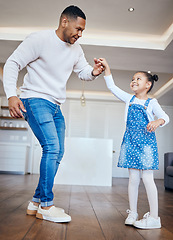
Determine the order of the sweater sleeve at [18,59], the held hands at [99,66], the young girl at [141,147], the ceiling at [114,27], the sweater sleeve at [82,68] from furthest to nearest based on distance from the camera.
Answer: the ceiling at [114,27], the sweater sleeve at [82,68], the held hands at [99,66], the young girl at [141,147], the sweater sleeve at [18,59]

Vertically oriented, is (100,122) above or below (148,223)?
above

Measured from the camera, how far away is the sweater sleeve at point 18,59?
1501 millimetres

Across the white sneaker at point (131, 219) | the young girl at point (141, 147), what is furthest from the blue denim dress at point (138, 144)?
the white sneaker at point (131, 219)

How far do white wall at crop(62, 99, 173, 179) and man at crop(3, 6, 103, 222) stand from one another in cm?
658

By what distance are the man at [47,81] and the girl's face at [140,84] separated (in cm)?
28

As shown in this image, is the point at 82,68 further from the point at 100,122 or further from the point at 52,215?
the point at 100,122

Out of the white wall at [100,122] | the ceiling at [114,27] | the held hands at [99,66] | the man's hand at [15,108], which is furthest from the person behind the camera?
the white wall at [100,122]

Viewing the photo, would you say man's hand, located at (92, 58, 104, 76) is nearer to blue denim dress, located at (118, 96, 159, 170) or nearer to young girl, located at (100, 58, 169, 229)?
young girl, located at (100, 58, 169, 229)

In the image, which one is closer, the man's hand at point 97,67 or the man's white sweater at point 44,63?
the man's white sweater at point 44,63

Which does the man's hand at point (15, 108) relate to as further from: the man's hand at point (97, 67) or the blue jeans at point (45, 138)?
the man's hand at point (97, 67)

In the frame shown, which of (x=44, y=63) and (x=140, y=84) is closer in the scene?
(x=44, y=63)

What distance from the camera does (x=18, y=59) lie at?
5.13 ft

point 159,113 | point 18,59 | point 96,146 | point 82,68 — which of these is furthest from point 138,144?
point 96,146

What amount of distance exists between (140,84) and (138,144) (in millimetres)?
397
